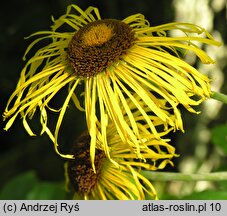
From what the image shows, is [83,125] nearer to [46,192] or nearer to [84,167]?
[46,192]

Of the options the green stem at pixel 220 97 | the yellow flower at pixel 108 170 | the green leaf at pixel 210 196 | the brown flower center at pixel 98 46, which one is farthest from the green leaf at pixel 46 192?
the green stem at pixel 220 97

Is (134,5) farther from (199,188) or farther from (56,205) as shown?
(56,205)

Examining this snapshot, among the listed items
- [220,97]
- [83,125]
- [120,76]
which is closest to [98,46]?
[120,76]

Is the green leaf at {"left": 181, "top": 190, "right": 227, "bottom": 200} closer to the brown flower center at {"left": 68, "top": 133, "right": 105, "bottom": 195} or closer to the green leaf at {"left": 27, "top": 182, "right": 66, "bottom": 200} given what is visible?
the brown flower center at {"left": 68, "top": 133, "right": 105, "bottom": 195}

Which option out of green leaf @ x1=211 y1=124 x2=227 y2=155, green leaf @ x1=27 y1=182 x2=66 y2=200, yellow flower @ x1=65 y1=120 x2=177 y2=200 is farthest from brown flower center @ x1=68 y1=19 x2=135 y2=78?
green leaf @ x1=27 y1=182 x2=66 y2=200

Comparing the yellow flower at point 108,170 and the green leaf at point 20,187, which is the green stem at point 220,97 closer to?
the yellow flower at point 108,170
